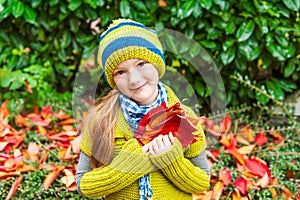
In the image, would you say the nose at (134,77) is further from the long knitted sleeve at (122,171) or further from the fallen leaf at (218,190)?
the fallen leaf at (218,190)

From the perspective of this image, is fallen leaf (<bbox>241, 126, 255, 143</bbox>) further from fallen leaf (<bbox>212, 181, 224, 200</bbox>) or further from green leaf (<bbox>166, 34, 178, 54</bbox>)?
green leaf (<bbox>166, 34, 178, 54</bbox>)

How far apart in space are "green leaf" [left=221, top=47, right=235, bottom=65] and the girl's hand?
1544 millimetres

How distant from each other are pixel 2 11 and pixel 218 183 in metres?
1.85

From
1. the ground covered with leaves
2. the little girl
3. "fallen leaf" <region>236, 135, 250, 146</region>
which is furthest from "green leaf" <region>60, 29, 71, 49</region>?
the little girl

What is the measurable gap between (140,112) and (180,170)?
0.29 metres

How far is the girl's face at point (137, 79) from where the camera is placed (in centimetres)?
193

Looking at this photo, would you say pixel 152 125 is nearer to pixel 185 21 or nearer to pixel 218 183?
pixel 218 183

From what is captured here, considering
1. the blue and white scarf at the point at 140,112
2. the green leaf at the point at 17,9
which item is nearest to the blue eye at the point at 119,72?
the blue and white scarf at the point at 140,112

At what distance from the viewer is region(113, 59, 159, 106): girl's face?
193 cm

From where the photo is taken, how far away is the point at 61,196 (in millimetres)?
2668

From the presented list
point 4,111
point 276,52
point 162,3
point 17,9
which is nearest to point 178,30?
point 162,3

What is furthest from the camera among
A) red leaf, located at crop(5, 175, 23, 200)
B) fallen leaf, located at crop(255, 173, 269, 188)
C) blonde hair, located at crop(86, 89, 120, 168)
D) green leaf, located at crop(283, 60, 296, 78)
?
green leaf, located at crop(283, 60, 296, 78)

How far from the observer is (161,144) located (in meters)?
1.92

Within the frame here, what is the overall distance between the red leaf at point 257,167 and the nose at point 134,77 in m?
1.26
